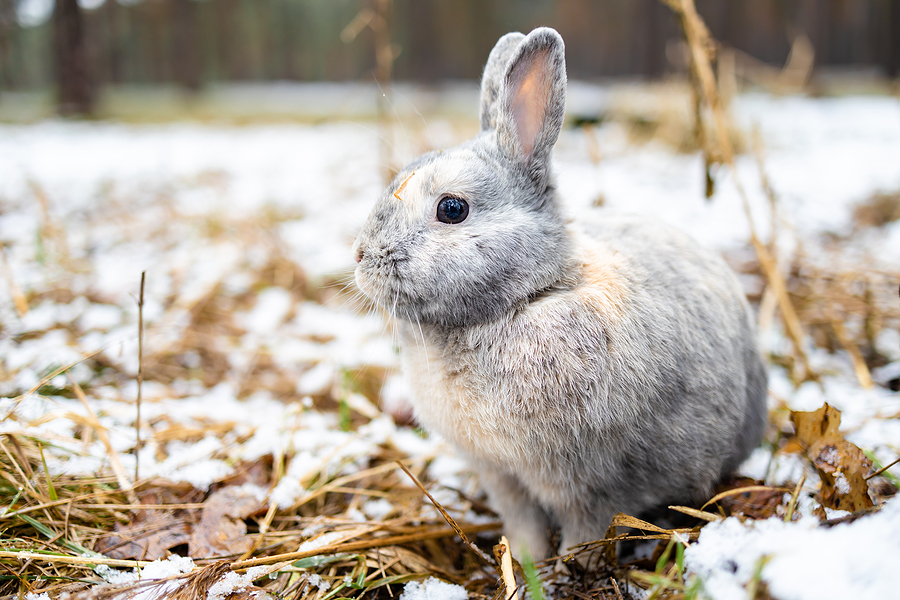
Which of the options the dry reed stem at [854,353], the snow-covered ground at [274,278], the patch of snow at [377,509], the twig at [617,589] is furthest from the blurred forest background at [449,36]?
the twig at [617,589]

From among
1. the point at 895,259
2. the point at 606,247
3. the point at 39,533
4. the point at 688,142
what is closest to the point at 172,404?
the point at 39,533

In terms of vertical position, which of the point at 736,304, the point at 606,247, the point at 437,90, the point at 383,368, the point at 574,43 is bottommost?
the point at 383,368

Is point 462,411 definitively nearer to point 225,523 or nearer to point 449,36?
point 225,523

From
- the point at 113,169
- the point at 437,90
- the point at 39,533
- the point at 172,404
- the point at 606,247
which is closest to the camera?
the point at 39,533

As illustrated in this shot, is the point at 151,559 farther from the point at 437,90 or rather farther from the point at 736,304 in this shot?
the point at 437,90

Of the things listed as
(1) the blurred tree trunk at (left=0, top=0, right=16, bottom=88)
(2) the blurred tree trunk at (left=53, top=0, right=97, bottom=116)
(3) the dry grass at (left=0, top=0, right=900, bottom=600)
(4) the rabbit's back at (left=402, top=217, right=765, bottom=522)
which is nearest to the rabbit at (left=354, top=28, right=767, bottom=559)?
(4) the rabbit's back at (left=402, top=217, right=765, bottom=522)

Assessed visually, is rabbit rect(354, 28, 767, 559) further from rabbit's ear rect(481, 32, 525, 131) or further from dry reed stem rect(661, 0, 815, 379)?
dry reed stem rect(661, 0, 815, 379)

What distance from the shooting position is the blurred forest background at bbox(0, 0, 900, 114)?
231 inches

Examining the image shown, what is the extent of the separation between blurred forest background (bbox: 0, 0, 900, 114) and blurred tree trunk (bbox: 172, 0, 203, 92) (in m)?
0.01

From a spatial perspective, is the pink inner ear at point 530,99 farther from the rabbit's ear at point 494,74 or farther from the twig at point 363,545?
the twig at point 363,545

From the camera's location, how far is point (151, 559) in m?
1.25

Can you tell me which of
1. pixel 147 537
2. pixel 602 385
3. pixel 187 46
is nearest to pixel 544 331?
pixel 602 385

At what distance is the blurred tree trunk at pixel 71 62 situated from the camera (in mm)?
3824

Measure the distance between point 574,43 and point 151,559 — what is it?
6.43 metres
